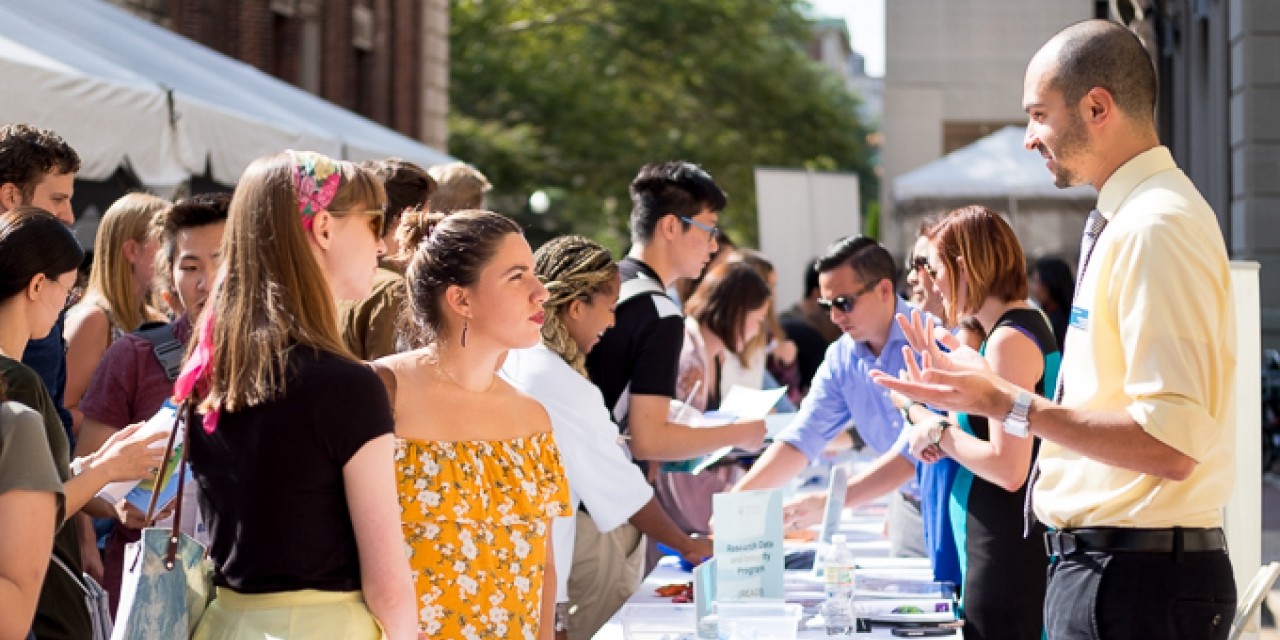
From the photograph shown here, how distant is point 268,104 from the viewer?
29.8ft

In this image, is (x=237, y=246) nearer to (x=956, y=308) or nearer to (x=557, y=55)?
(x=956, y=308)

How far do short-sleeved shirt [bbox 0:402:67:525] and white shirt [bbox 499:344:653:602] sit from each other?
1808mm

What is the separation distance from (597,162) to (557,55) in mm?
3309

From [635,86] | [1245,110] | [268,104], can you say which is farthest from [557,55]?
[268,104]

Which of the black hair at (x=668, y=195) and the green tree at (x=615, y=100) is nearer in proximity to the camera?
the black hair at (x=668, y=195)

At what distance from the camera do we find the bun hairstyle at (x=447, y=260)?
3.38m

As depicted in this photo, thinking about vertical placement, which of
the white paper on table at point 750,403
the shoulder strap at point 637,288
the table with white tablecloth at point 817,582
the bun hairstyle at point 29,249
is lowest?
the table with white tablecloth at point 817,582

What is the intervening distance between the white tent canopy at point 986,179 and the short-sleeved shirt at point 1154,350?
554 inches

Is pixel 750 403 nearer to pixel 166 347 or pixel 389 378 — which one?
pixel 166 347

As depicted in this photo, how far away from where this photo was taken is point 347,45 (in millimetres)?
21516

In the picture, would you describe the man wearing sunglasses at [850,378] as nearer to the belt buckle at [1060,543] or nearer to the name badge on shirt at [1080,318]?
the belt buckle at [1060,543]

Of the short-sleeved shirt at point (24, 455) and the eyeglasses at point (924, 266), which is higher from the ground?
the eyeglasses at point (924, 266)

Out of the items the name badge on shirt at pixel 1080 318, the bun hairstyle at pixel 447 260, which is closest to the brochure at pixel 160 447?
the bun hairstyle at pixel 447 260

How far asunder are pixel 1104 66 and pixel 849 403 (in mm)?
3032
